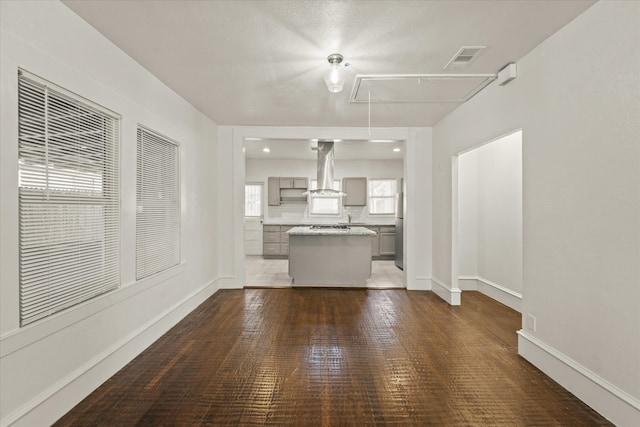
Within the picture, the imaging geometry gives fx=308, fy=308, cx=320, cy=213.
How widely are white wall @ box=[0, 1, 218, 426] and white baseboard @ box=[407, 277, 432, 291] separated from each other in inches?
134

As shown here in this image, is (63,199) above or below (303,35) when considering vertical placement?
below

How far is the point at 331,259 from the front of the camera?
5.18 metres

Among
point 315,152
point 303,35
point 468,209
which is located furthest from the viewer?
point 315,152

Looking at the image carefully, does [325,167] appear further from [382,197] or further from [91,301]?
[91,301]

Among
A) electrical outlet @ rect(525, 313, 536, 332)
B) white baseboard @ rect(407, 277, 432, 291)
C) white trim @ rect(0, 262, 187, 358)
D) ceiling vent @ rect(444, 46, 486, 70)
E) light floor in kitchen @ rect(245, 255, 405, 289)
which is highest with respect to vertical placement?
ceiling vent @ rect(444, 46, 486, 70)

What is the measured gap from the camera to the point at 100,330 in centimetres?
225

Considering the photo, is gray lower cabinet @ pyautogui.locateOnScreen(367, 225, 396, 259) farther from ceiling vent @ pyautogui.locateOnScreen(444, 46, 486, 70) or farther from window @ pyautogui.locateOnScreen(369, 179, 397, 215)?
ceiling vent @ pyautogui.locateOnScreen(444, 46, 486, 70)

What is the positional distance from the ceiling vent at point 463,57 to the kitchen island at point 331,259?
2907 mm

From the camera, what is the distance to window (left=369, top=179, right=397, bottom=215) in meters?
8.48

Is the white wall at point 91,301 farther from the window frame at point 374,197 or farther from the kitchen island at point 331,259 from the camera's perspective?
the window frame at point 374,197

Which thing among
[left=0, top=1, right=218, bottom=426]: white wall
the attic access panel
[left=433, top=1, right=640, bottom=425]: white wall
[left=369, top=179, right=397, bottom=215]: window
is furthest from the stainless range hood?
[left=433, top=1, right=640, bottom=425]: white wall

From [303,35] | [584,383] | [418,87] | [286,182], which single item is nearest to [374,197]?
[286,182]

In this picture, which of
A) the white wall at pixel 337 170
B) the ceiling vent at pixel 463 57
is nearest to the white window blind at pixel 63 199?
the ceiling vent at pixel 463 57

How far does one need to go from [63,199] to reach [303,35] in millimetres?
1976
